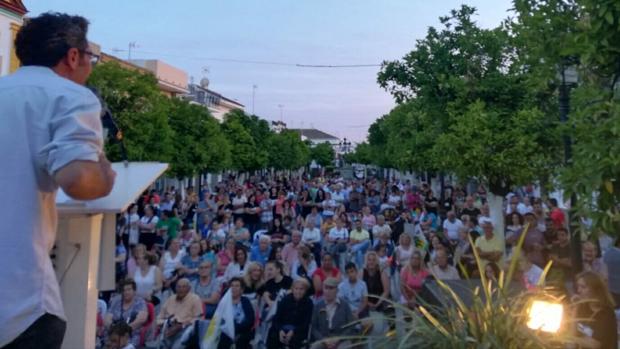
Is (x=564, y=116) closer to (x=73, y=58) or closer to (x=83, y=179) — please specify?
(x=73, y=58)

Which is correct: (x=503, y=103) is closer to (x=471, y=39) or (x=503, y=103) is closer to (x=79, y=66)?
(x=471, y=39)

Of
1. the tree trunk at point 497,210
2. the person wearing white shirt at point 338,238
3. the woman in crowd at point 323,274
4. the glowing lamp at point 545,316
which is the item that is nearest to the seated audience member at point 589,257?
the woman in crowd at point 323,274

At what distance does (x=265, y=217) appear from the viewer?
1658 cm

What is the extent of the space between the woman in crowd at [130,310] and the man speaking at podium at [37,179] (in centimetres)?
608

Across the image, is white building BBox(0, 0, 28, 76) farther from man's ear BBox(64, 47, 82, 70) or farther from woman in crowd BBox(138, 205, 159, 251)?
man's ear BBox(64, 47, 82, 70)

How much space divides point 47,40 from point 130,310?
21.3ft

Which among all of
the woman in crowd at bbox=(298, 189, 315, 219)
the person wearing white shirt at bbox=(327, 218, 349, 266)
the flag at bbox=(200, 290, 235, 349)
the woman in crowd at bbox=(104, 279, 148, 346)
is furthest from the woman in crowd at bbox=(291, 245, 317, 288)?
the woman in crowd at bbox=(298, 189, 315, 219)

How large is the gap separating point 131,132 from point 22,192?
83.4ft

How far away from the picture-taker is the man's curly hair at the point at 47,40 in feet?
5.51

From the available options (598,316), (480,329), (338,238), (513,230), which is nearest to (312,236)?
(338,238)

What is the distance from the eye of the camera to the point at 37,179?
A: 4.92 feet

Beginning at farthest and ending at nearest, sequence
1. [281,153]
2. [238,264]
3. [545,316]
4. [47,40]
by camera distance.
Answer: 1. [281,153]
2. [238,264]
3. [545,316]
4. [47,40]

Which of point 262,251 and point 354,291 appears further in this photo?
point 262,251

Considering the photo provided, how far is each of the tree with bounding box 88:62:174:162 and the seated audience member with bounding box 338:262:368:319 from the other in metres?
18.1
